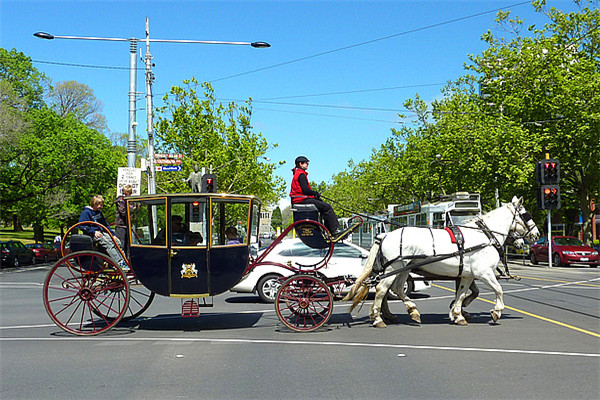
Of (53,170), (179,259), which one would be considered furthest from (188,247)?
(53,170)

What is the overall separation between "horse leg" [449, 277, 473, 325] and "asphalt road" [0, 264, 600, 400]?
0.29 metres

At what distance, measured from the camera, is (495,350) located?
7.91 meters

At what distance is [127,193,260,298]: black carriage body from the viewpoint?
31.0 ft

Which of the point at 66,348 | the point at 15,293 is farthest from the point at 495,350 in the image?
the point at 15,293

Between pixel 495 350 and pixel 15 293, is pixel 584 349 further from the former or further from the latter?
pixel 15 293

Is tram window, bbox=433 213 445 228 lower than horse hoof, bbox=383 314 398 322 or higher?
higher

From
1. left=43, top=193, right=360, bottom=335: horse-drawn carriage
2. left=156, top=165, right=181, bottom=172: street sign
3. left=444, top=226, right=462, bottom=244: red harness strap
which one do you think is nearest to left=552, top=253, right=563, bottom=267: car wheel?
left=156, top=165, right=181, bottom=172: street sign

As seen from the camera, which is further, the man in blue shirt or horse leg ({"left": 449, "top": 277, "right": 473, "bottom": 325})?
horse leg ({"left": 449, "top": 277, "right": 473, "bottom": 325})

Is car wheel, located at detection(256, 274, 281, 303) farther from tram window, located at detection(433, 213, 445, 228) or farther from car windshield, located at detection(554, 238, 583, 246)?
car windshield, located at detection(554, 238, 583, 246)

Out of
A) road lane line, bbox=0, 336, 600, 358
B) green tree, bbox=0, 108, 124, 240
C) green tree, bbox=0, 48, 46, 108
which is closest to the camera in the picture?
road lane line, bbox=0, 336, 600, 358

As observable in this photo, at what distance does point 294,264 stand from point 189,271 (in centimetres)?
512

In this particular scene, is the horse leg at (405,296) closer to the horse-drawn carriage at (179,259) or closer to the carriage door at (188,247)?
the horse-drawn carriage at (179,259)

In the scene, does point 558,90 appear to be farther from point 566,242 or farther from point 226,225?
point 226,225

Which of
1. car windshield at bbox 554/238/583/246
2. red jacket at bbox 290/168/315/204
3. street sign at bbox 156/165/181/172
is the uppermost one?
street sign at bbox 156/165/181/172
